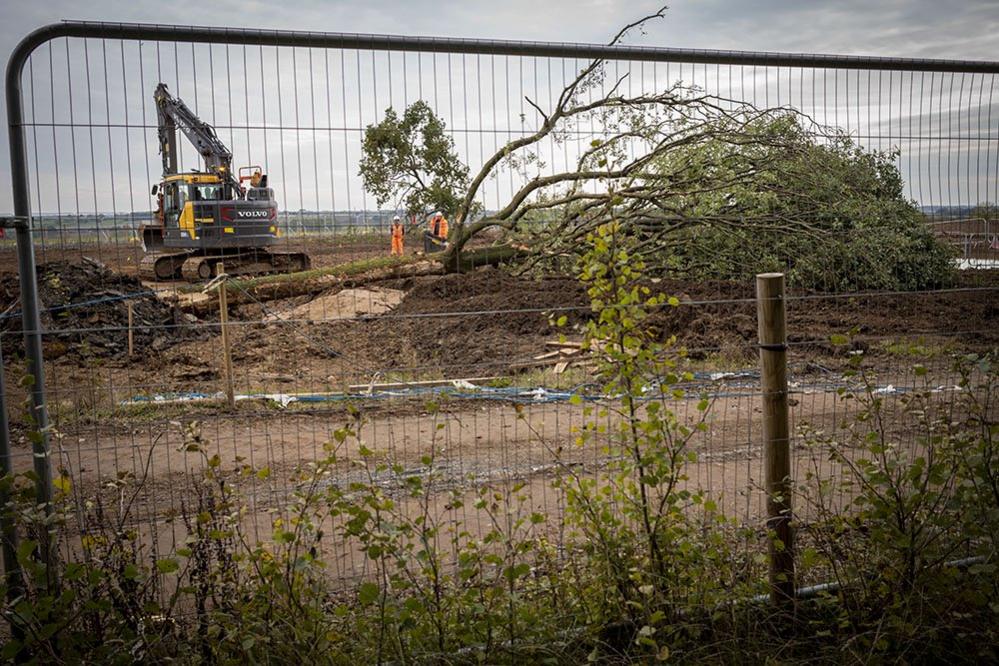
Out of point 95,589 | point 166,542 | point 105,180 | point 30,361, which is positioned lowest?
point 166,542

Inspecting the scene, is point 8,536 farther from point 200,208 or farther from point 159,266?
point 159,266

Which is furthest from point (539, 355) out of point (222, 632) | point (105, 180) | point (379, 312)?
point (222, 632)

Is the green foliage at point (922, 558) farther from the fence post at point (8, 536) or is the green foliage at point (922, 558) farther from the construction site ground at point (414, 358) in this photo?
the fence post at point (8, 536)

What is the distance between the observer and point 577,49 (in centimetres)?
539

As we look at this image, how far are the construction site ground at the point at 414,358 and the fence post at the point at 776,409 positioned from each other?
10.3 ft

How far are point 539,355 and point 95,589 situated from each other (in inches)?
338

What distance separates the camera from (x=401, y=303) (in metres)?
13.5

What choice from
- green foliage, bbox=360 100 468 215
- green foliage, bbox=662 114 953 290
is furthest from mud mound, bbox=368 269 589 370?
green foliage, bbox=360 100 468 215

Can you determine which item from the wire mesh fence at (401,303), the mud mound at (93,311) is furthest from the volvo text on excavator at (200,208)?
the wire mesh fence at (401,303)

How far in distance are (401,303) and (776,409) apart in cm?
979

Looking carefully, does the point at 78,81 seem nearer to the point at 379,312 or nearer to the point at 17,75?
the point at 17,75

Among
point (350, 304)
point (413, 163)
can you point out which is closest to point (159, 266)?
point (350, 304)

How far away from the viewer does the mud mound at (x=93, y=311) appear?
12.7 metres

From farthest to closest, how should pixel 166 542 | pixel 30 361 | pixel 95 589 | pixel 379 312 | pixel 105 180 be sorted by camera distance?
pixel 379 312, pixel 166 542, pixel 105 180, pixel 30 361, pixel 95 589
